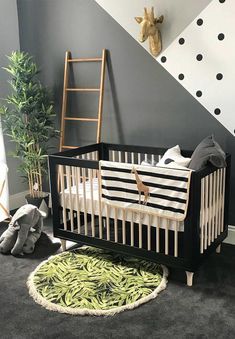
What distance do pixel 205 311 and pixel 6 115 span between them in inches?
104

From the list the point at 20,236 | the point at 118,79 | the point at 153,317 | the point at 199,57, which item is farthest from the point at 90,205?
the point at 199,57

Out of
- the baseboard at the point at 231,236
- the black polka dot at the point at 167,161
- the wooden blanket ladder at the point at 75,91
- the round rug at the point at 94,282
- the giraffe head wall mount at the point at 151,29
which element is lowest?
the round rug at the point at 94,282

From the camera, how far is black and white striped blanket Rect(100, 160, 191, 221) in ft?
8.53

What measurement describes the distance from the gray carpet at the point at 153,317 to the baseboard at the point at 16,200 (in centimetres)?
163

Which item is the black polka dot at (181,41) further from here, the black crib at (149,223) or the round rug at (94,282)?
the round rug at (94,282)

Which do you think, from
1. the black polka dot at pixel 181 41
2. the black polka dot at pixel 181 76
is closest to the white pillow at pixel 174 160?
the black polka dot at pixel 181 76

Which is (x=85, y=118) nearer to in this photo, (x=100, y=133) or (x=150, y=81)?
(x=100, y=133)

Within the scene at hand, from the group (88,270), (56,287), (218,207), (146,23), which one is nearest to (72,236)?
(88,270)

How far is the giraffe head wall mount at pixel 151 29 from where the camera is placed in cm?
327

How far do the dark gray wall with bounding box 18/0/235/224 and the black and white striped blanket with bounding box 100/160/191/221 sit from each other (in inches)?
34.6

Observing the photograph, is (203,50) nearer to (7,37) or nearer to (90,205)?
(90,205)

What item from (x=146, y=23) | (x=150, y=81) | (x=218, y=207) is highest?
(x=146, y=23)

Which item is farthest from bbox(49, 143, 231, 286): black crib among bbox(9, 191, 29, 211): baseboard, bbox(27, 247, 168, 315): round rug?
bbox(9, 191, 29, 211): baseboard

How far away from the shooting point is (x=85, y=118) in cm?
407
